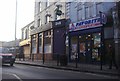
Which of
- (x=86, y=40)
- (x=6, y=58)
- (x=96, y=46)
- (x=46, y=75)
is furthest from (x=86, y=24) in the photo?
(x=46, y=75)

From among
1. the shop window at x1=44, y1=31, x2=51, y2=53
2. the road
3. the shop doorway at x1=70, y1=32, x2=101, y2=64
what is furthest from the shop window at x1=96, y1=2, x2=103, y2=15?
the shop window at x1=44, y1=31, x2=51, y2=53

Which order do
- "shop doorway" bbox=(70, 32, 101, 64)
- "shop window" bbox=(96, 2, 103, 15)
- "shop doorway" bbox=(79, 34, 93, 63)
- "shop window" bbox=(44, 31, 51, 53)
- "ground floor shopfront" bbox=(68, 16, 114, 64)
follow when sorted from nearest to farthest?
1. "ground floor shopfront" bbox=(68, 16, 114, 64)
2. "shop window" bbox=(96, 2, 103, 15)
3. "shop doorway" bbox=(70, 32, 101, 64)
4. "shop doorway" bbox=(79, 34, 93, 63)
5. "shop window" bbox=(44, 31, 51, 53)

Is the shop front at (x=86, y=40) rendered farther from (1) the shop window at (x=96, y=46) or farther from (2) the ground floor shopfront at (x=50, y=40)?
(2) the ground floor shopfront at (x=50, y=40)

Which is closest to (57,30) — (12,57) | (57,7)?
(57,7)

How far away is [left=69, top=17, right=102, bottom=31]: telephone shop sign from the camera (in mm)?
30759

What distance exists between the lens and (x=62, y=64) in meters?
30.4

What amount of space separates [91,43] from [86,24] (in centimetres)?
201

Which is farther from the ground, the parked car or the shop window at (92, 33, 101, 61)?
the shop window at (92, 33, 101, 61)

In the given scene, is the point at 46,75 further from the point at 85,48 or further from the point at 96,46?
the point at 85,48

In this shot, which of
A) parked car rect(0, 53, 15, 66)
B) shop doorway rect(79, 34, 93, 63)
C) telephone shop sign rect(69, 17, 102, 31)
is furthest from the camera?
shop doorway rect(79, 34, 93, 63)

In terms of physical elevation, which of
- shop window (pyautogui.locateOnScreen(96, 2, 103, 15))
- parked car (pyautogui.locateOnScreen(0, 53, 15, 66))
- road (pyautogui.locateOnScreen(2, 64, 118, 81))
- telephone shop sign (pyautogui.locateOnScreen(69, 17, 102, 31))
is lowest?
road (pyautogui.locateOnScreen(2, 64, 118, 81))

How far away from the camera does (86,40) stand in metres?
33.2

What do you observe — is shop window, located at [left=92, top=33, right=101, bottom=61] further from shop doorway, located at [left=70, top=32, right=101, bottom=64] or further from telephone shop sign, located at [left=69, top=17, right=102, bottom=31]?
telephone shop sign, located at [left=69, top=17, right=102, bottom=31]

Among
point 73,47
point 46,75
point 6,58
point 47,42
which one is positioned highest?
point 47,42
